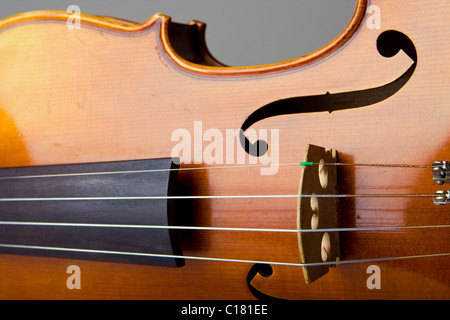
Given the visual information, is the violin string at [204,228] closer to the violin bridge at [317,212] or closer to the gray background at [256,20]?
the violin bridge at [317,212]

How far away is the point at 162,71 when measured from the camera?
0.91 metres

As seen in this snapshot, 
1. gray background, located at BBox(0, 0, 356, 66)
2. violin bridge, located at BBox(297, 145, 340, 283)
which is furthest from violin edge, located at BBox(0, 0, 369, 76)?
gray background, located at BBox(0, 0, 356, 66)

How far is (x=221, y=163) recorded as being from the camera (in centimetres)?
84

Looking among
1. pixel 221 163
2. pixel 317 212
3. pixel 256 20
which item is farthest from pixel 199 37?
pixel 256 20

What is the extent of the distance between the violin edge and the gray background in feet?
1.66

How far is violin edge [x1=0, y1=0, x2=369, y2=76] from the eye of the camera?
785mm

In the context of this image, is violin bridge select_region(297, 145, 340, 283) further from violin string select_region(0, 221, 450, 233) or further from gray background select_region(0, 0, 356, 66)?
gray background select_region(0, 0, 356, 66)

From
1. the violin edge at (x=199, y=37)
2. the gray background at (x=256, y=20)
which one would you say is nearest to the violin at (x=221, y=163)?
Result: the violin edge at (x=199, y=37)

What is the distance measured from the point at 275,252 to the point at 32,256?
1.44 feet

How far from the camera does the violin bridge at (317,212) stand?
699 millimetres

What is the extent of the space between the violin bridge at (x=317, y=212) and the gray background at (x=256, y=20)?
2.40 feet

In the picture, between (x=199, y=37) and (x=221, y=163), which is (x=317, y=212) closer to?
(x=221, y=163)
